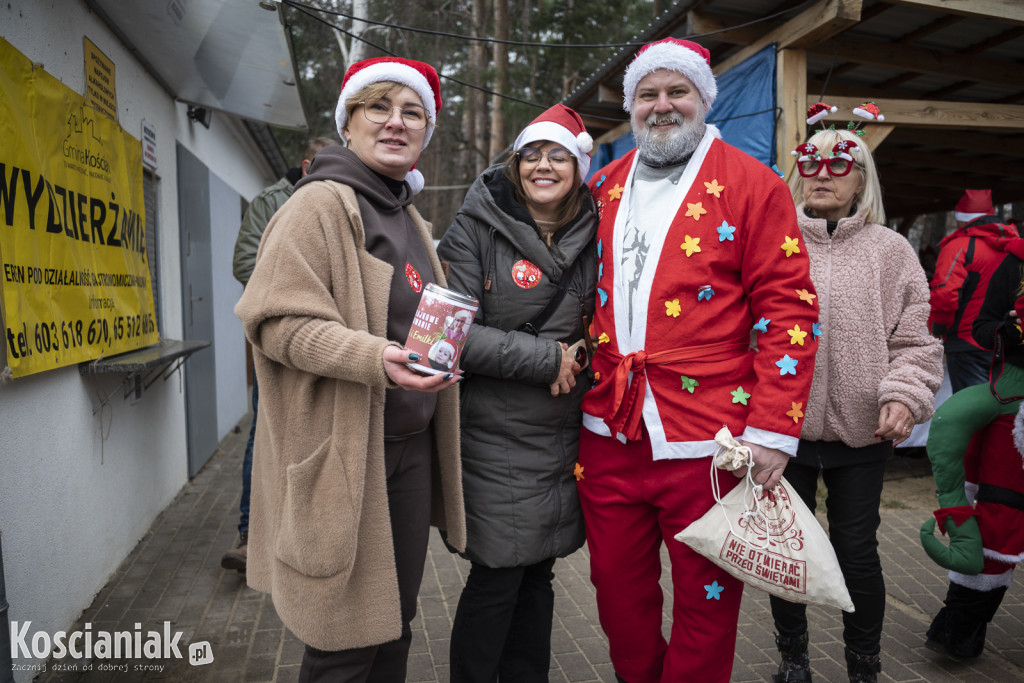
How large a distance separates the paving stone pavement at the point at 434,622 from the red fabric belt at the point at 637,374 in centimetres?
140

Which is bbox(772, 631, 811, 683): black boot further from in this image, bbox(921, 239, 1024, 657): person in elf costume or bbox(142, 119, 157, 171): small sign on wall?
bbox(142, 119, 157, 171): small sign on wall

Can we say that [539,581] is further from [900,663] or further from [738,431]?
[900,663]

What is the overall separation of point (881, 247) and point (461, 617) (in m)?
1.95

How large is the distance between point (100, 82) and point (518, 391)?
10.4ft

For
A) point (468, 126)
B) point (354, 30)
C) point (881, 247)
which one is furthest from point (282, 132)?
point (881, 247)

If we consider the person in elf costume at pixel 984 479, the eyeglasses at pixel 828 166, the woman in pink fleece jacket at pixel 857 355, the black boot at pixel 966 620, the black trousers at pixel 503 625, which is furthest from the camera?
the black boot at pixel 966 620

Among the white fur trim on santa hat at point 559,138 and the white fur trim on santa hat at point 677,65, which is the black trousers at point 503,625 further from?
the white fur trim on santa hat at point 677,65

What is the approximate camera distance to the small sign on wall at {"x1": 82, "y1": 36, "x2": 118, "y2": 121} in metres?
3.69

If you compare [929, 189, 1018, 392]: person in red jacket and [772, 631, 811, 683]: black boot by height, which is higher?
[929, 189, 1018, 392]: person in red jacket

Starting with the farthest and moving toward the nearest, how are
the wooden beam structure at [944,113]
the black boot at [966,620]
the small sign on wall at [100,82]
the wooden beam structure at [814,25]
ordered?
the wooden beam structure at [944,113] < the wooden beam structure at [814,25] < the small sign on wall at [100,82] < the black boot at [966,620]

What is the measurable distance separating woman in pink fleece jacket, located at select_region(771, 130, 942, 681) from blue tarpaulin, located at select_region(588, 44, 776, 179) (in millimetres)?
2286

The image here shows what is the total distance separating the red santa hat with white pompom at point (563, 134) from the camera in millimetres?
2289

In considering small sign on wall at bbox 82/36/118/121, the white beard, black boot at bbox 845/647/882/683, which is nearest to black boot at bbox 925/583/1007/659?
black boot at bbox 845/647/882/683

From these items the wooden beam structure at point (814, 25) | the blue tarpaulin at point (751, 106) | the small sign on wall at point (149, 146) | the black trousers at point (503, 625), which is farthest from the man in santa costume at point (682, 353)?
the small sign on wall at point (149, 146)
